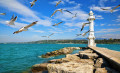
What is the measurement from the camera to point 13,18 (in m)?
2.68

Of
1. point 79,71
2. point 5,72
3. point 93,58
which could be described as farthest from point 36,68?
point 79,71

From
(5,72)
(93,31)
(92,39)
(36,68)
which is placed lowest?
(5,72)

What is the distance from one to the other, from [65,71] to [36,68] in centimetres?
500

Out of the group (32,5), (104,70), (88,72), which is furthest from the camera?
(104,70)

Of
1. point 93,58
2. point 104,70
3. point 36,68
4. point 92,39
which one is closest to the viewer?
point 104,70

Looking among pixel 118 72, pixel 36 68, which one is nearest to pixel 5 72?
pixel 36 68

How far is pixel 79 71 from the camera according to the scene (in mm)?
4223

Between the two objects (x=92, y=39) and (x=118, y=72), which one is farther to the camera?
(x=92, y=39)

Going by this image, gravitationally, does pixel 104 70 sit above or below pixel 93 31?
below

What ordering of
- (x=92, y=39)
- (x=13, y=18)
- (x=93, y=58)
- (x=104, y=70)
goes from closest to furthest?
(x=13, y=18), (x=104, y=70), (x=93, y=58), (x=92, y=39)

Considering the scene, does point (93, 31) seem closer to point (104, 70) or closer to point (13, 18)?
point (104, 70)

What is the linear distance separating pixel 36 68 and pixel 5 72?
386cm

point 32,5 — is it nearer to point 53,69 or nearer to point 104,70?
point 53,69

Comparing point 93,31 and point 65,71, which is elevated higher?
point 93,31
